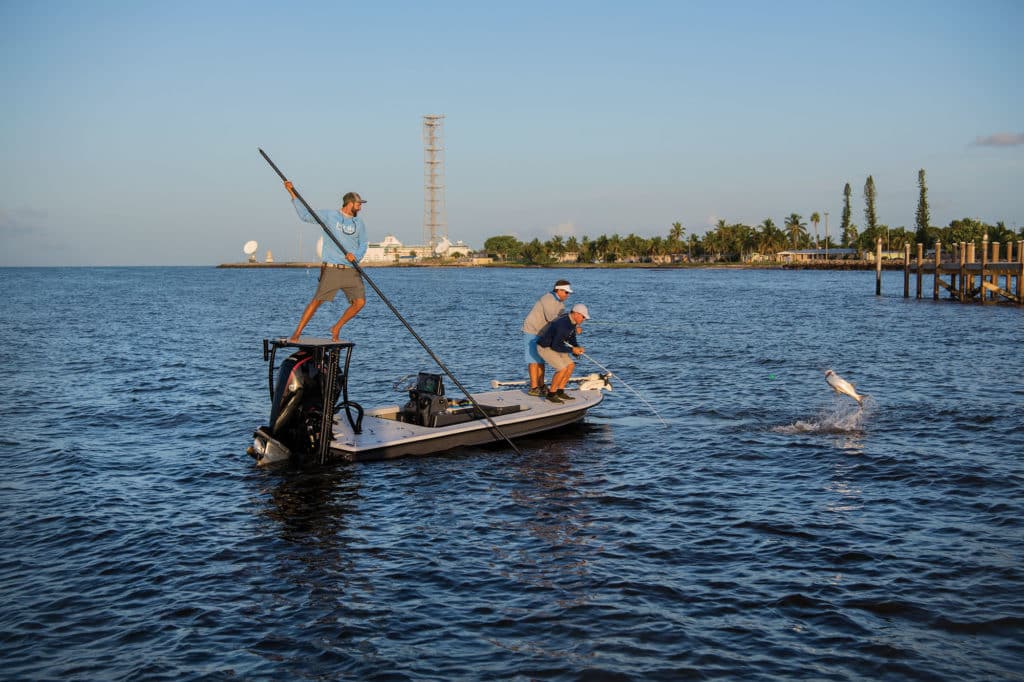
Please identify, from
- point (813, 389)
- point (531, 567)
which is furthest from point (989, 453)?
point (531, 567)

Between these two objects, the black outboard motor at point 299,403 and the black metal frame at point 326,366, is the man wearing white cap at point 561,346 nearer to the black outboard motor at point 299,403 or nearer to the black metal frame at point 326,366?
the black metal frame at point 326,366

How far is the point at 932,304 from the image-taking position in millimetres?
56500

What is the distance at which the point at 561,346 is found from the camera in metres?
16.3

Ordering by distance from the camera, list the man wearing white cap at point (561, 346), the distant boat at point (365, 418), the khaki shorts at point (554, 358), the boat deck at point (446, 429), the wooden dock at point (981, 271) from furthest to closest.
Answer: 1. the wooden dock at point (981, 271)
2. the khaki shorts at point (554, 358)
3. the man wearing white cap at point (561, 346)
4. the boat deck at point (446, 429)
5. the distant boat at point (365, 418)

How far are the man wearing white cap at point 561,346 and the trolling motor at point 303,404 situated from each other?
432cm

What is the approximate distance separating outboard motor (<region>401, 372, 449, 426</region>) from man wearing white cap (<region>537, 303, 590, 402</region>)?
2.43m

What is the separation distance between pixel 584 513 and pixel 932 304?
52.3 meters

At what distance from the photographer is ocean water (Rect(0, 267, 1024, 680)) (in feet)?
25.3

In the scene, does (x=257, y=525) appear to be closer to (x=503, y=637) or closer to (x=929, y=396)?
(x=503, y=637)

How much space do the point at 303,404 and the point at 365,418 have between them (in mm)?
2294

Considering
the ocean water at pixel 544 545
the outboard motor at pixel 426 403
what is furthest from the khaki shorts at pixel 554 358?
the outboard motor at pixel 426 403

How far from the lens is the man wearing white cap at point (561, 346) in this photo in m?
16.0

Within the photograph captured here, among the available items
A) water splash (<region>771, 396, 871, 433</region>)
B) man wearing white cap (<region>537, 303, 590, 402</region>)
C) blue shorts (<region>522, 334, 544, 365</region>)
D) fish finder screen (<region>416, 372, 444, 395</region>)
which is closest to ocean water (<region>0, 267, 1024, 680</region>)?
water splash (<region>771, 396, 871, 433</region>)

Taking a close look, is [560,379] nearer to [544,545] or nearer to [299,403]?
[299,403]
